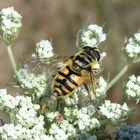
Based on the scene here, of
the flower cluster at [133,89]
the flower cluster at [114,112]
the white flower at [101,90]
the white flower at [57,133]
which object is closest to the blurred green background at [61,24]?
the flower cluster at [133,89]

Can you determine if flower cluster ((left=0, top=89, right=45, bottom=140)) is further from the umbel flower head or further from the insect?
the umbel flower head

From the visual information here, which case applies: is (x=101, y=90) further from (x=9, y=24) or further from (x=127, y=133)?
(x=9, y=24)

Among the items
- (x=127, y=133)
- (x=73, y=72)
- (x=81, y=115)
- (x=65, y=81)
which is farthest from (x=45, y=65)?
(x=127, y=133)

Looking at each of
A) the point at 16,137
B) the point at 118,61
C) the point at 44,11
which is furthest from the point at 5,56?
the point at 16,137

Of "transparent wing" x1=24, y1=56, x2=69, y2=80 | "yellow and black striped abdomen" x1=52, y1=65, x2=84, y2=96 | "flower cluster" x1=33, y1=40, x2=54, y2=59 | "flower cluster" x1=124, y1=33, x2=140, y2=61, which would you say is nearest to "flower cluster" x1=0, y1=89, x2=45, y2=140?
"yellow and black striped abdomen" x1=52, y1=65, x2=84, y2=96

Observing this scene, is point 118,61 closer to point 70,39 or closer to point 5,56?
point 70,39
